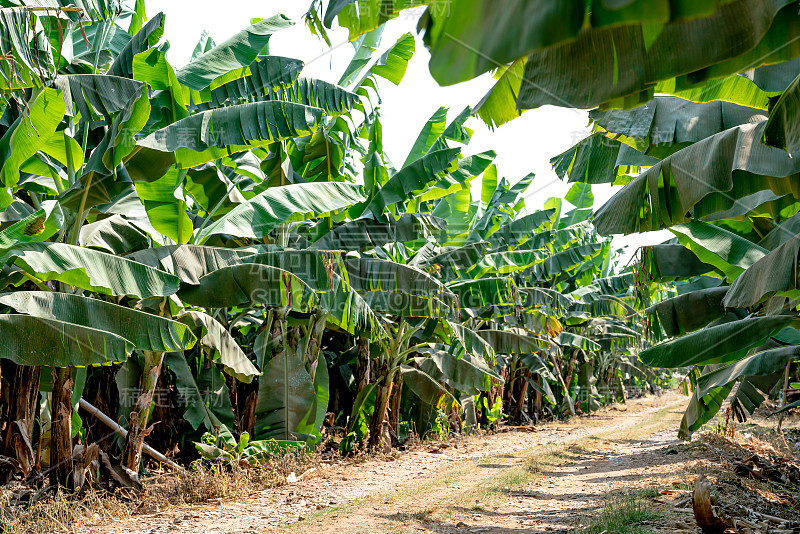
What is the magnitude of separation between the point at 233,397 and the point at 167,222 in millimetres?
4926

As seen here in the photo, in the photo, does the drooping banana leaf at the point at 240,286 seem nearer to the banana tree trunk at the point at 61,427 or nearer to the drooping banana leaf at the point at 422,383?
the banana tree trunk at the point at 61,427

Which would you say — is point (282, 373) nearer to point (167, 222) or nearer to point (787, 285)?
point (167, 222)

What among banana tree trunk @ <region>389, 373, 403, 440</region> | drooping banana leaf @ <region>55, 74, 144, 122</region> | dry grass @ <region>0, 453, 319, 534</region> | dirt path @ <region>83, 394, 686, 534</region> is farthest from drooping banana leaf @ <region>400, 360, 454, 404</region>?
drooping banana leaf @ <region>55, 74, 144, 122</region>

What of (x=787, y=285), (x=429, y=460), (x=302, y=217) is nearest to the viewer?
(x=787, y=285)

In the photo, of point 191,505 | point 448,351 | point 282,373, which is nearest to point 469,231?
point 448,351

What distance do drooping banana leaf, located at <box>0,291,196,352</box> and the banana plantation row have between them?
19 mm

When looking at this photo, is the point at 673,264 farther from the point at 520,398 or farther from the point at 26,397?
the point at 520,398

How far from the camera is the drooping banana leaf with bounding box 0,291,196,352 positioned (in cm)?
479

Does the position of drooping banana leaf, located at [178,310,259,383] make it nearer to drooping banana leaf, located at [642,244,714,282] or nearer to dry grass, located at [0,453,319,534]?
dry grass, located at [0,453,319,534]

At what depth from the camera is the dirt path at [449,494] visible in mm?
6402

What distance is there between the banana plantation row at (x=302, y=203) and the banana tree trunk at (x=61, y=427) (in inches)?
1.3

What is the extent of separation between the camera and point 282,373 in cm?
934

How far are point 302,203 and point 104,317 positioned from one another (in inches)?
98.0

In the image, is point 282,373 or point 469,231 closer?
point 282,373
